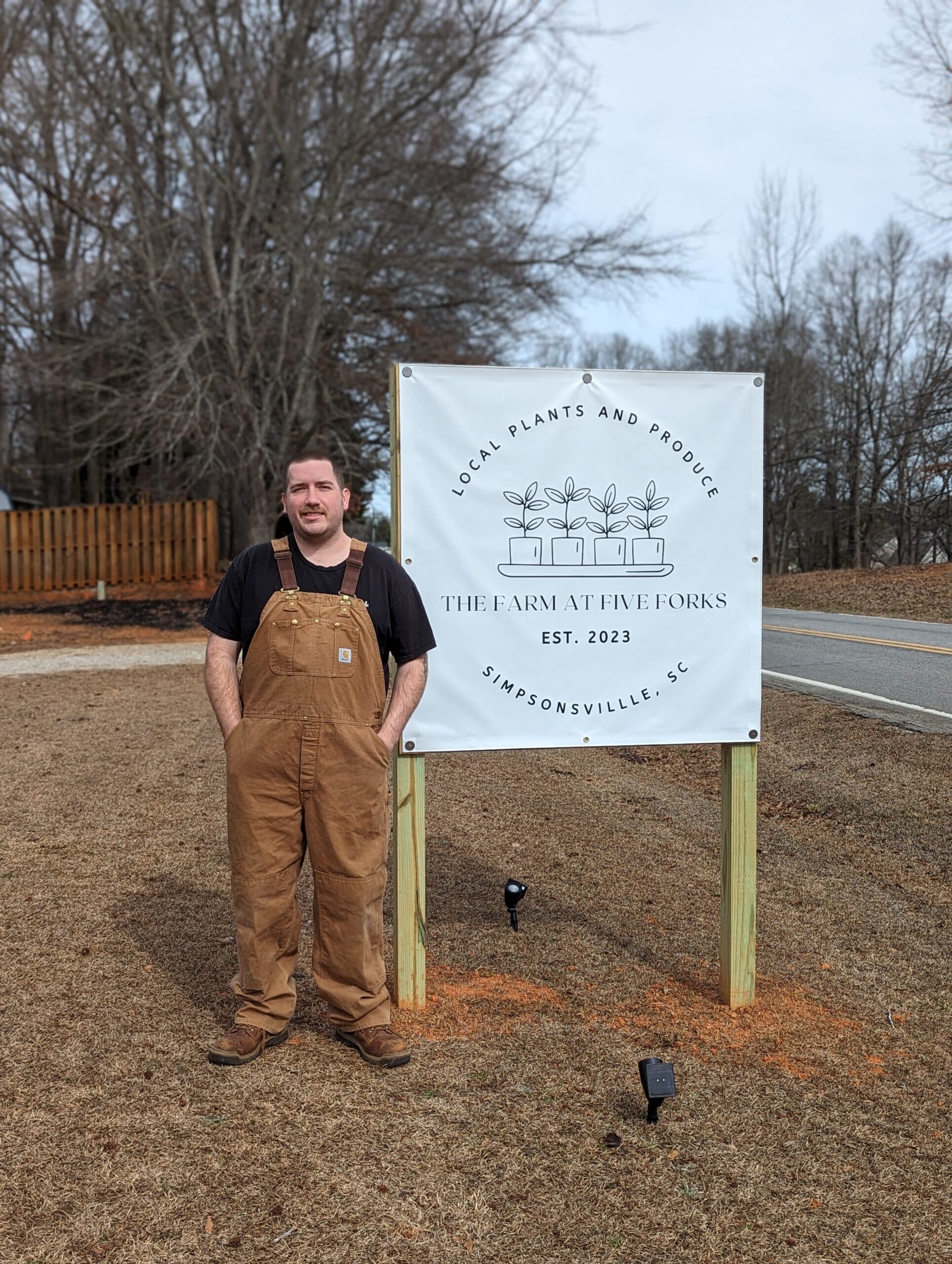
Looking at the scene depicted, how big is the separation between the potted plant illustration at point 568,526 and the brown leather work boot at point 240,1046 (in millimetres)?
1843

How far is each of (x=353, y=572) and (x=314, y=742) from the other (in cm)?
53

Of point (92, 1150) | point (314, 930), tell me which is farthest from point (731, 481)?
point (92, 1150)

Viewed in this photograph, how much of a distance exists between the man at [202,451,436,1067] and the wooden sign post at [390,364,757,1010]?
0.84 ft

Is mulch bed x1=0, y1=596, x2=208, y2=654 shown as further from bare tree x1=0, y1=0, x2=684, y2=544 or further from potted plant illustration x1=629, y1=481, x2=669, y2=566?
potted plant illustration x1=629, y1=481, x2=669, y2=566

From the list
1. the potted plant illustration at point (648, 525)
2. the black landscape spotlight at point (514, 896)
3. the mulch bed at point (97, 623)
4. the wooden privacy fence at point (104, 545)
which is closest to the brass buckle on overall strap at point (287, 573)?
the potted plant illustration at point (648, 525)

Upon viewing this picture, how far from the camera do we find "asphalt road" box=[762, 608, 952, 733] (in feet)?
30.7

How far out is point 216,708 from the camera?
11.5 feet

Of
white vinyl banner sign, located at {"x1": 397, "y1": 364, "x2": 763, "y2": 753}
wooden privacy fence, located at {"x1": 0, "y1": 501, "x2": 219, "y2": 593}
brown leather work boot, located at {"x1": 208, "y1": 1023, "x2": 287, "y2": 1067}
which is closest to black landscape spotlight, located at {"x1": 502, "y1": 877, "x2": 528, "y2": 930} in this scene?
white vinyl banner sign, located at {"x1": 397, "y1": 364, "x2": 763, "y2": 753}

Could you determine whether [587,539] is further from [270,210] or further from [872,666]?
[270,210]

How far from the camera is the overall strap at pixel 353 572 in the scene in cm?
343

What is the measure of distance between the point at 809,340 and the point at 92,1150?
45822mm

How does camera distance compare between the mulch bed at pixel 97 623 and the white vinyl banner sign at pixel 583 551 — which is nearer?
the white vinyl banner sign at pixel 583 551

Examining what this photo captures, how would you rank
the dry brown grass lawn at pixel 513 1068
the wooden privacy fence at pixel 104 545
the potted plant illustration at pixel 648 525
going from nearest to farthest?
1. the dry brown grass lawn at pixel 513 1068
2. the potted plant illustration at pixel 648 525
3. the wooden privacy fence at pixel 104 545

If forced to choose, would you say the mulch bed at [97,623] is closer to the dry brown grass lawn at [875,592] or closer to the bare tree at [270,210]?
the bare tree at [270,210]
